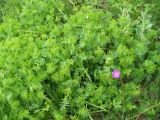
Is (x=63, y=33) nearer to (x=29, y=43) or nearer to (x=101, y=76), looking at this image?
(x=29, y=43)

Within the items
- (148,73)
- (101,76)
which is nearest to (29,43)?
(101,76)

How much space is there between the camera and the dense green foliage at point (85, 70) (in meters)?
2.93

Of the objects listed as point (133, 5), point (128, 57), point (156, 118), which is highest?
point (133, 5)

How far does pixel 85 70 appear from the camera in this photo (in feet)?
9.92

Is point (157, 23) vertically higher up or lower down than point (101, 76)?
higher up

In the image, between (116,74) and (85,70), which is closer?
(116,74)

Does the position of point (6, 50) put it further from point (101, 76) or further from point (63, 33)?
point (101, 76)

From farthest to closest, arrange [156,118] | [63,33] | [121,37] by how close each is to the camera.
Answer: [63,33]
[121,37]
[156,118]

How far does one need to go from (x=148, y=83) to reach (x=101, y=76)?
Result: 0.43 metres

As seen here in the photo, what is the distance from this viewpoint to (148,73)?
119 inches

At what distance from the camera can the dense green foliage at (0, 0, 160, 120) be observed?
9.60 ft

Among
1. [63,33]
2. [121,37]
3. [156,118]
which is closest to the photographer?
[156,118]

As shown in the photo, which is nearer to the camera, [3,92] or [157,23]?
[3,92]

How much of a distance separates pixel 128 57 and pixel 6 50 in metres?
1.03
